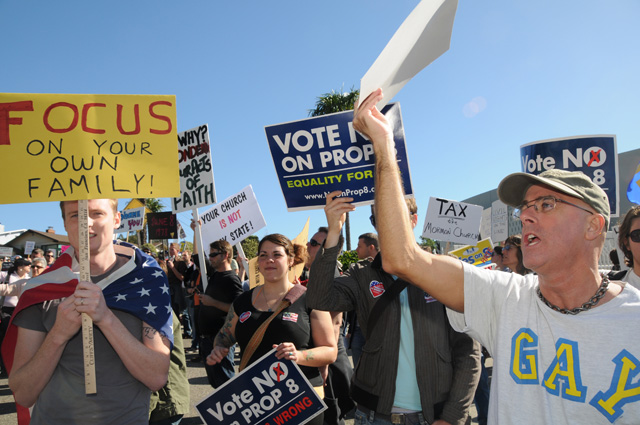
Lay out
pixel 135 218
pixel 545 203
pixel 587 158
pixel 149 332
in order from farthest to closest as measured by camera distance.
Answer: pixel 135 218, pixel 587 158, pixel 149 332, pixel 545 203

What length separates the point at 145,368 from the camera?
6.86 ft

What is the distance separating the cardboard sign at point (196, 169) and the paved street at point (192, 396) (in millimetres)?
2430

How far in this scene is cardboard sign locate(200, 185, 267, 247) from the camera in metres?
6.52

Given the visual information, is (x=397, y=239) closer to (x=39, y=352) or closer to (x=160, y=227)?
(x=39, y=352)

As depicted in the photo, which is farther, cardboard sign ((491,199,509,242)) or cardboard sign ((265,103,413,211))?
cardboard sign ((491,199,509,242))

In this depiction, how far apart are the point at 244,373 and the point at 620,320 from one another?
2274mm

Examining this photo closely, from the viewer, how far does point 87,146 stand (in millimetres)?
2232

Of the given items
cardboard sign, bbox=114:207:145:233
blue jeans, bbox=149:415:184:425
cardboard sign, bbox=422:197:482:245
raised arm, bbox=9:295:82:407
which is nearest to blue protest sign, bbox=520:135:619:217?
cardboard sign, bbox=422:197:482:245

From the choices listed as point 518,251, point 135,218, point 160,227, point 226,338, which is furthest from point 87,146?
point 135,218

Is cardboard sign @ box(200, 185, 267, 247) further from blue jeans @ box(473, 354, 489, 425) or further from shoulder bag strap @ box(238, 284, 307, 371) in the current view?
blue jeans @ box(473, 354, 489, 425)

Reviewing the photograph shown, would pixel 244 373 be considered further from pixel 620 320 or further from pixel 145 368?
pixel 620 320

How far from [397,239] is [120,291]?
1432mm

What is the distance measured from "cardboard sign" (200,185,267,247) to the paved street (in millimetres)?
2225

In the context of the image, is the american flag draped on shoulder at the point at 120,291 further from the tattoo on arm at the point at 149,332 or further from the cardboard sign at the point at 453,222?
the cardboard sign at the point at 453,222
